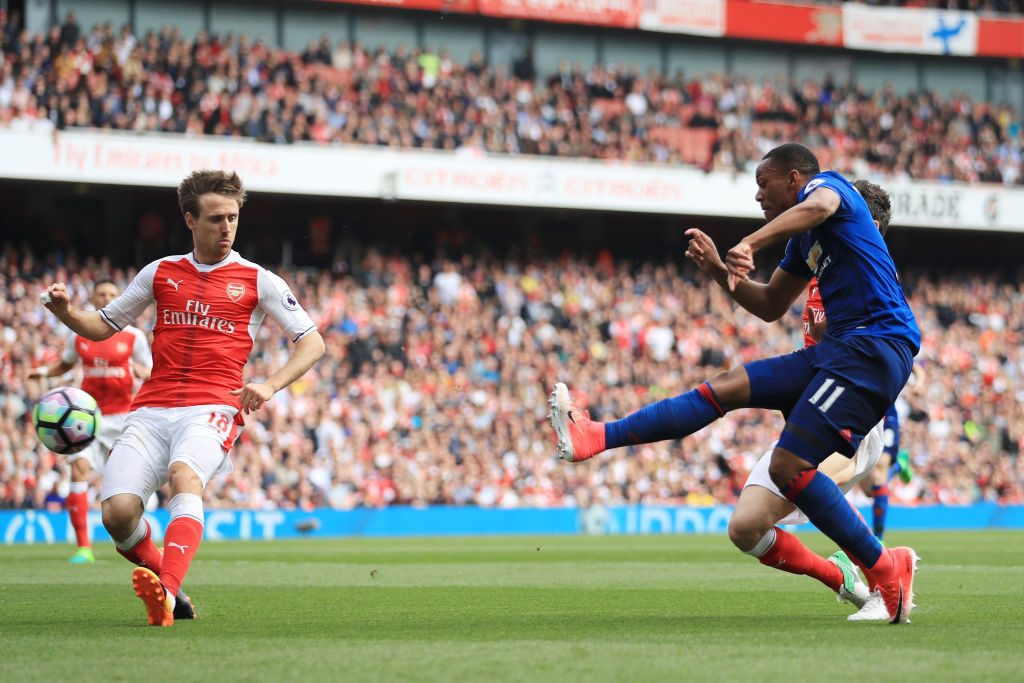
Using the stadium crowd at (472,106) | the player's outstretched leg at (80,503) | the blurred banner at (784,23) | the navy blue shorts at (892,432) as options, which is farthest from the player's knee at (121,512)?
the blurred banner at (784,23)

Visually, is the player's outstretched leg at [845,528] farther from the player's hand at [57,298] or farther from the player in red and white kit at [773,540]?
the player's hand at [57,298]

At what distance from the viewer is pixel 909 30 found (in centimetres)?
3788

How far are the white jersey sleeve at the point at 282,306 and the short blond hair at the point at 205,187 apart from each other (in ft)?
1.51

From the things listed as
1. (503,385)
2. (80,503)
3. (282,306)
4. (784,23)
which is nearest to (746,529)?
(282,306)

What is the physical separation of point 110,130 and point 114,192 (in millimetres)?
2495

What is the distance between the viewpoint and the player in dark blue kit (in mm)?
6969

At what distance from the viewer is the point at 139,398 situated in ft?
26.3

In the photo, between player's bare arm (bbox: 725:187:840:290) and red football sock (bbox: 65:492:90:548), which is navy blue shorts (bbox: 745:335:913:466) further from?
red football sock (bbox: 65:492:90:548)

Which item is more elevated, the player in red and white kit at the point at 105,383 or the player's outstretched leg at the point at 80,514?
the player in red and white kit at the point at 105,383

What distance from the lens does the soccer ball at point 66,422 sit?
9.10 metres

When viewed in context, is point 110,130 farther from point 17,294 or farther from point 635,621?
point 635,621

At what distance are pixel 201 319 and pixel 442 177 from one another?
72.3 ft

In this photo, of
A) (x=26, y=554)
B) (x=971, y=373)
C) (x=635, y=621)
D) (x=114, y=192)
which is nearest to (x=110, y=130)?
(x=114, y=192)

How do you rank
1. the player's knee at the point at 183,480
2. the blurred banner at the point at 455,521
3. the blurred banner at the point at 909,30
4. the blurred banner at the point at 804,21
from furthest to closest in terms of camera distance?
the blurred banner at the point at 909,30, the blurred banner at the point at 804,21, the blurred banner at the point at 455,521, the player's knee at the point at 183,480
